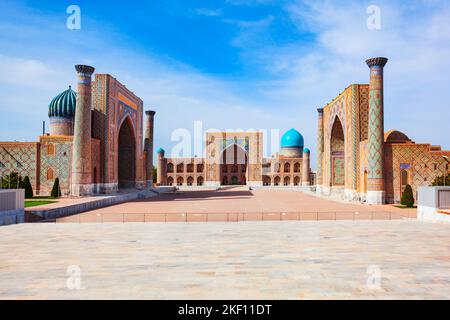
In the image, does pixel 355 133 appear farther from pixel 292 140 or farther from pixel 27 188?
pixel 292 140

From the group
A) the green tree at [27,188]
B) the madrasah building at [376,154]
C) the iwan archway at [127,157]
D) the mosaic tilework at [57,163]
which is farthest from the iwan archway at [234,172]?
the green tree at [27,188]

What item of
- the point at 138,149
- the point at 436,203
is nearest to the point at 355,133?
the point at 436,203

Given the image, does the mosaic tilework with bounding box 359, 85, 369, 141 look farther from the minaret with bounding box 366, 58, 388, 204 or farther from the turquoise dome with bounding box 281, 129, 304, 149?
the turquoise dome with bounding box 281, 129, 304, 149

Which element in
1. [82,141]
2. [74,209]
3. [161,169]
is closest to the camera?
[74,209]

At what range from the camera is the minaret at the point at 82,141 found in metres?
25.5

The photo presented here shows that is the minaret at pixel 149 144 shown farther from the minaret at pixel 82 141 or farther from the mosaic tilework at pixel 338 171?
the mosaic tilework at pixel 338 171

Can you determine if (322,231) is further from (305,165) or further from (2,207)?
(305,165)

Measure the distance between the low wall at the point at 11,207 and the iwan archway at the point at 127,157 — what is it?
22.4m

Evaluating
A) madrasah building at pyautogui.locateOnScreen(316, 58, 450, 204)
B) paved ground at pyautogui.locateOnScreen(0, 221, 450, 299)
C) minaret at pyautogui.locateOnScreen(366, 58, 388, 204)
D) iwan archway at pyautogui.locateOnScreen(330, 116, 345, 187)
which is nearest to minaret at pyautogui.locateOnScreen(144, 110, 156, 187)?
iwan archway at pyautogui.locateOnScreen(330, 116, 345, 187)

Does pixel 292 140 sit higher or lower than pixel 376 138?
higher

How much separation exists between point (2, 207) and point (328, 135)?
26.8 metres

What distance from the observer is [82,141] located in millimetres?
25656

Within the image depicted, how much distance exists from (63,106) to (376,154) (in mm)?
26730
